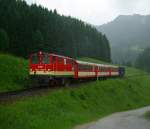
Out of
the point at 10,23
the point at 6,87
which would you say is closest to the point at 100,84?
the point at 6,87

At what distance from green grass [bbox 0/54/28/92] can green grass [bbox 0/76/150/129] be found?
6657 millimetres

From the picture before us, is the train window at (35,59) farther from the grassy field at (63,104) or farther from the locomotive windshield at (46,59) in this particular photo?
the grassy field at (63,104)

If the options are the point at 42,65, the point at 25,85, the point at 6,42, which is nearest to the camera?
the point at 42,65

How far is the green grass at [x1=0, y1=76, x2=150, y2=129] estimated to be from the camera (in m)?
21.0

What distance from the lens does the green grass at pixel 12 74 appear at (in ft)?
118

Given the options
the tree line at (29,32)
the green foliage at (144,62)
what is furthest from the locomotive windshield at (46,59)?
the green foliage at (144,62)

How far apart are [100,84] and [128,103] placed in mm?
5427

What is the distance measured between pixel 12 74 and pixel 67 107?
1171cm

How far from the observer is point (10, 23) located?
261 ft

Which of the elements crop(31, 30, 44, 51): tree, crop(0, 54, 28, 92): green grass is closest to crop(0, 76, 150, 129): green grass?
crop(0, 54, 28, 92): green grass

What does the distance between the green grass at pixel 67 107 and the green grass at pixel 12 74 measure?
6.66m

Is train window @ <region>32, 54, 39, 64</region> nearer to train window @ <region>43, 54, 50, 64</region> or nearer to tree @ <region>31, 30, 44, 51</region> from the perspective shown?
train window @ <region>43, 54, 50, 64</region>

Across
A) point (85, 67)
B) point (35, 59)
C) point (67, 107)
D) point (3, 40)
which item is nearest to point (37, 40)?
point (3, 40)

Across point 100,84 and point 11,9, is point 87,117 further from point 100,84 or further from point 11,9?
point 11,9
